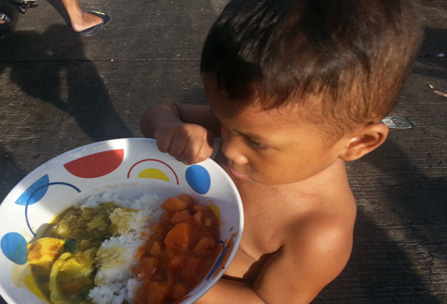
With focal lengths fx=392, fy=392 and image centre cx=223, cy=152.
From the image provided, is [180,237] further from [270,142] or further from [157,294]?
[270,142]

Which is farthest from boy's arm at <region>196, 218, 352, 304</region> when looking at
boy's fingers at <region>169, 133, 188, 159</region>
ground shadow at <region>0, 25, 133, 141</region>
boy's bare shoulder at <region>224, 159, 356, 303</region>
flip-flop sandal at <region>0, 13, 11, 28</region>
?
flip-flop sandal at <region>0, 13, 11, 28</region>

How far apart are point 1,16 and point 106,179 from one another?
2525 mm

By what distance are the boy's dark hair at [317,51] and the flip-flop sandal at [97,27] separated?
2.49 metres

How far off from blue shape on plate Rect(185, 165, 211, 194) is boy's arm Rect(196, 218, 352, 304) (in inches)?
12.4

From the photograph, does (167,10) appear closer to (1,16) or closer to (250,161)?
(1,16)

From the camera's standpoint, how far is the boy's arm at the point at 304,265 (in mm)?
1152

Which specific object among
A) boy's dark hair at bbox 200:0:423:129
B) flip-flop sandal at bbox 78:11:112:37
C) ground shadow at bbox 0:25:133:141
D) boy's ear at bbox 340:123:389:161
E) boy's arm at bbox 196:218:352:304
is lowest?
ground shadow at bbox 0:25:133:141

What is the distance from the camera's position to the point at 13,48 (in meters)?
2.98

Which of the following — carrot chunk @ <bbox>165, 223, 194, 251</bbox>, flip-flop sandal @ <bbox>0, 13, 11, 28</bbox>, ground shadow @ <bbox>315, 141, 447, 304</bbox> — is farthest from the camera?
flip-flop sandal @ <bbox>0, 13, 11, 28</bbox>

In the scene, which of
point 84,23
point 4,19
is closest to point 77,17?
point 84,23

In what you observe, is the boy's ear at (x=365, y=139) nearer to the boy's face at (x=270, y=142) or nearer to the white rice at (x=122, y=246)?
the boy's face at (x=270, y=142)

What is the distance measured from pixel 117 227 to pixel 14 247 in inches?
11.6

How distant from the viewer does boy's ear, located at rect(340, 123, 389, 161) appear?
983 mm

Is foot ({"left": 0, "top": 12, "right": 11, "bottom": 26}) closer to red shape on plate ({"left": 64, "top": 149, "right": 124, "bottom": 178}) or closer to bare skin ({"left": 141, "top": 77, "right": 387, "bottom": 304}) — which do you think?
bare skin ({"left": 141, "top": 77, "right": 387, "bottom": 304})
